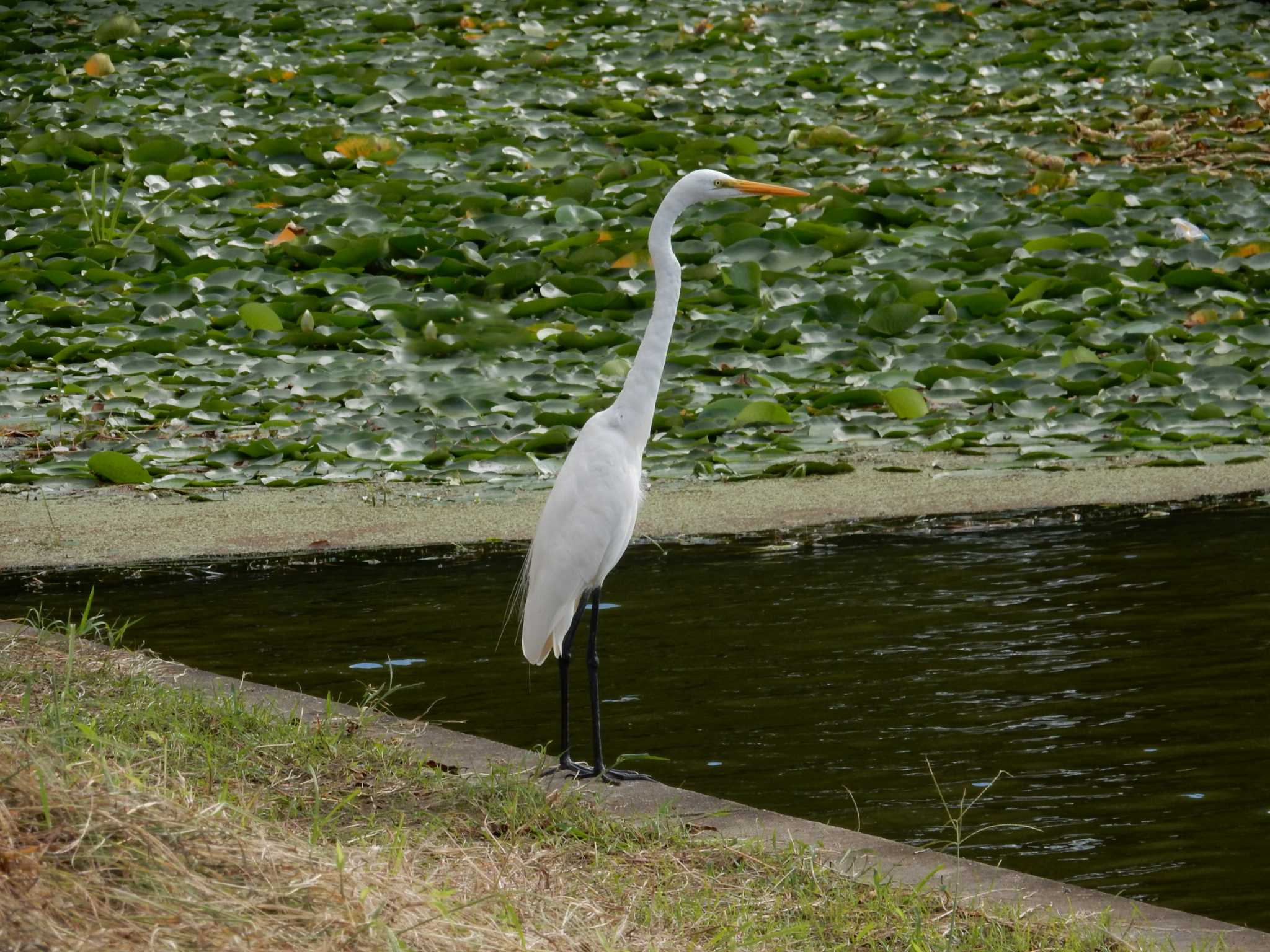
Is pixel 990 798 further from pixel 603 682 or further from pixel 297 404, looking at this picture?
pixel 297 404

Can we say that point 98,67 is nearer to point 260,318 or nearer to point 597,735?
point 260,318

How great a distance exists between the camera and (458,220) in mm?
8664

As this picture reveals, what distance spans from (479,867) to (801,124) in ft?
26.4

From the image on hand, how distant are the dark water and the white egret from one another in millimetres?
297

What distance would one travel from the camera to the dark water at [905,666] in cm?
319

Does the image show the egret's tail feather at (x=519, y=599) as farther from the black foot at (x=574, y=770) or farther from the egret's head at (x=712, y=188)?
the egret's head at (x=712, y=188)

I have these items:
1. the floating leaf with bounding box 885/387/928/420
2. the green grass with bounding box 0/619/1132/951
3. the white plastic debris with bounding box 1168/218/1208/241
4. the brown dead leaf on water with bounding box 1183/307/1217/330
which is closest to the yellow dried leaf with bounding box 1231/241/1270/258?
the white plastic debris with bounding box 1168/218/1208/241

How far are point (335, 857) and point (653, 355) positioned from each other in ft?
5.59

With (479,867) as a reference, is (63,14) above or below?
below

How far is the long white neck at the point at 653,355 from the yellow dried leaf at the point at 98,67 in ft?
27.8

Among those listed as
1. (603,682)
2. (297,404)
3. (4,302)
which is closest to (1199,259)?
(297,404)

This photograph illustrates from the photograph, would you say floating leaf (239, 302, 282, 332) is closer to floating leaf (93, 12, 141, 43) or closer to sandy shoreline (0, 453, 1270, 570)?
sandy shoreline (0, 453, 1270, 570)

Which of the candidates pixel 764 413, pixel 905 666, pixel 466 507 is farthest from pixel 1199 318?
pixel 905 666

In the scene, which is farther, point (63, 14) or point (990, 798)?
point (63, 14)
